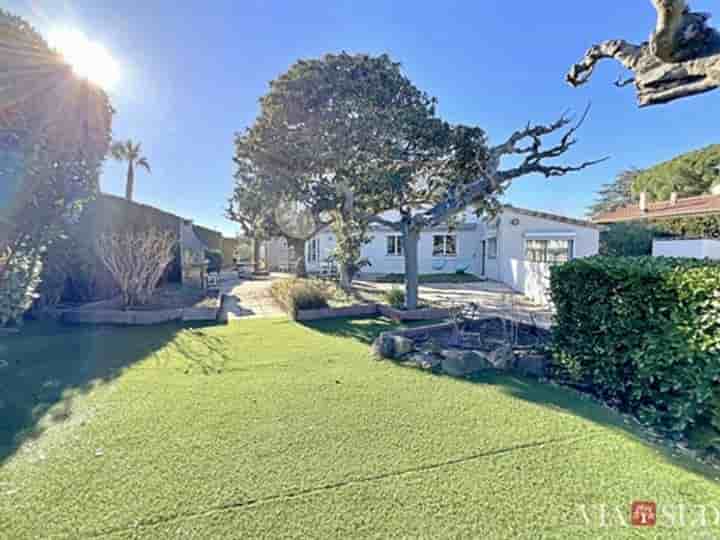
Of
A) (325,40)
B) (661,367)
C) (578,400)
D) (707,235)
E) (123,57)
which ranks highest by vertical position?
(325,40)

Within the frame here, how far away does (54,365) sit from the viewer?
5.64 metres

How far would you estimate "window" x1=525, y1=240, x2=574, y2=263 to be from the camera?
1436 cm

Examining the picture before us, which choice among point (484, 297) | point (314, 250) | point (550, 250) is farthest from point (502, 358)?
point (314, 250)

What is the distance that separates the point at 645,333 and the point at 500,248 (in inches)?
588

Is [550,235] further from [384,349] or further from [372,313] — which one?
[384,349]

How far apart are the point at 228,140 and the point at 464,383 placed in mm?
12306

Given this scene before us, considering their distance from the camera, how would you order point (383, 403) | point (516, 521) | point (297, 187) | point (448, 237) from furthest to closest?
point (448, 237) → point (297, 187) → point (383, 403) → point (516, 521)

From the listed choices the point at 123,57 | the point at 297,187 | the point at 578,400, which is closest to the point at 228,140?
the point at 297,187

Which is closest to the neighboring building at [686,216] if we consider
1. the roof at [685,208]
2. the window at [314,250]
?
the roof at [685,208]

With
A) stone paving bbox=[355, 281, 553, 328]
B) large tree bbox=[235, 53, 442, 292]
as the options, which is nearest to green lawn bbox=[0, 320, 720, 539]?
stone paving bbox=[355, 281, 553, 328]

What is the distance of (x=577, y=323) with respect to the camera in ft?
16.6

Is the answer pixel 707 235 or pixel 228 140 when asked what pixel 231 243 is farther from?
pixel 707 235

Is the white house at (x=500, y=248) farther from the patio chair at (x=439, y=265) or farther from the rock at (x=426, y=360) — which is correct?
the rock at (x=426, y=360)

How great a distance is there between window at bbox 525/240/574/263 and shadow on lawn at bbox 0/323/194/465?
14.1 meters
